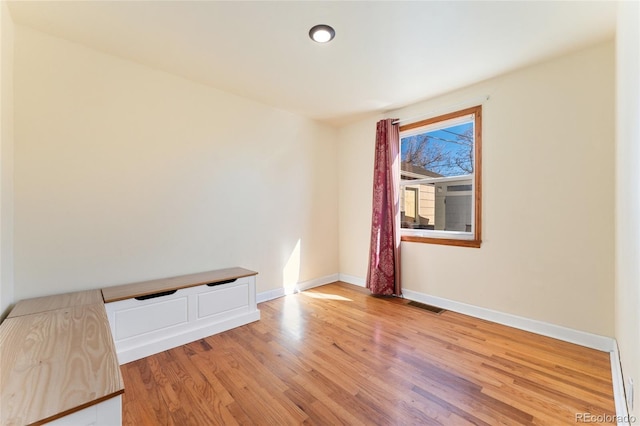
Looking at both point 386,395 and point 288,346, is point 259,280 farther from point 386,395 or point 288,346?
point 386,395

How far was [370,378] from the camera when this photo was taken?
1.83 metres

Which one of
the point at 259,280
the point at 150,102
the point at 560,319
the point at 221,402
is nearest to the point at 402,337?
the point at 560,319

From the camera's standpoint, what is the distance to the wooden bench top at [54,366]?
3.00 ft

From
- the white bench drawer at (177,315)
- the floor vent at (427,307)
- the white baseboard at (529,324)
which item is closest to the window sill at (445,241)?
the white baseboard at (529,324)

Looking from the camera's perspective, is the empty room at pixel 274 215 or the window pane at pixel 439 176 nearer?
the empty room at pixel 274 215

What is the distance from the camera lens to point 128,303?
207cm

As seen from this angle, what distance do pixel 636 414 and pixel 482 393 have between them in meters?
0.69

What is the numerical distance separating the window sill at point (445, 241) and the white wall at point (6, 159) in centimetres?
365

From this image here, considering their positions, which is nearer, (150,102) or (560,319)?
(560,319)

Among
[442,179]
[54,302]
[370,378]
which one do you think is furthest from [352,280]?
[54,302]

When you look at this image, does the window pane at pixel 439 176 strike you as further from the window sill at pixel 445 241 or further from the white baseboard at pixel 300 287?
the white baseboard at pixel 300 287

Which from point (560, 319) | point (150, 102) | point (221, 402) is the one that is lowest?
point (221, 402)

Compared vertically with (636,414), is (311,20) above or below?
above

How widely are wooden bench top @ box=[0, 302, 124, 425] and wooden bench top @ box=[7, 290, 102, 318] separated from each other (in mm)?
100
